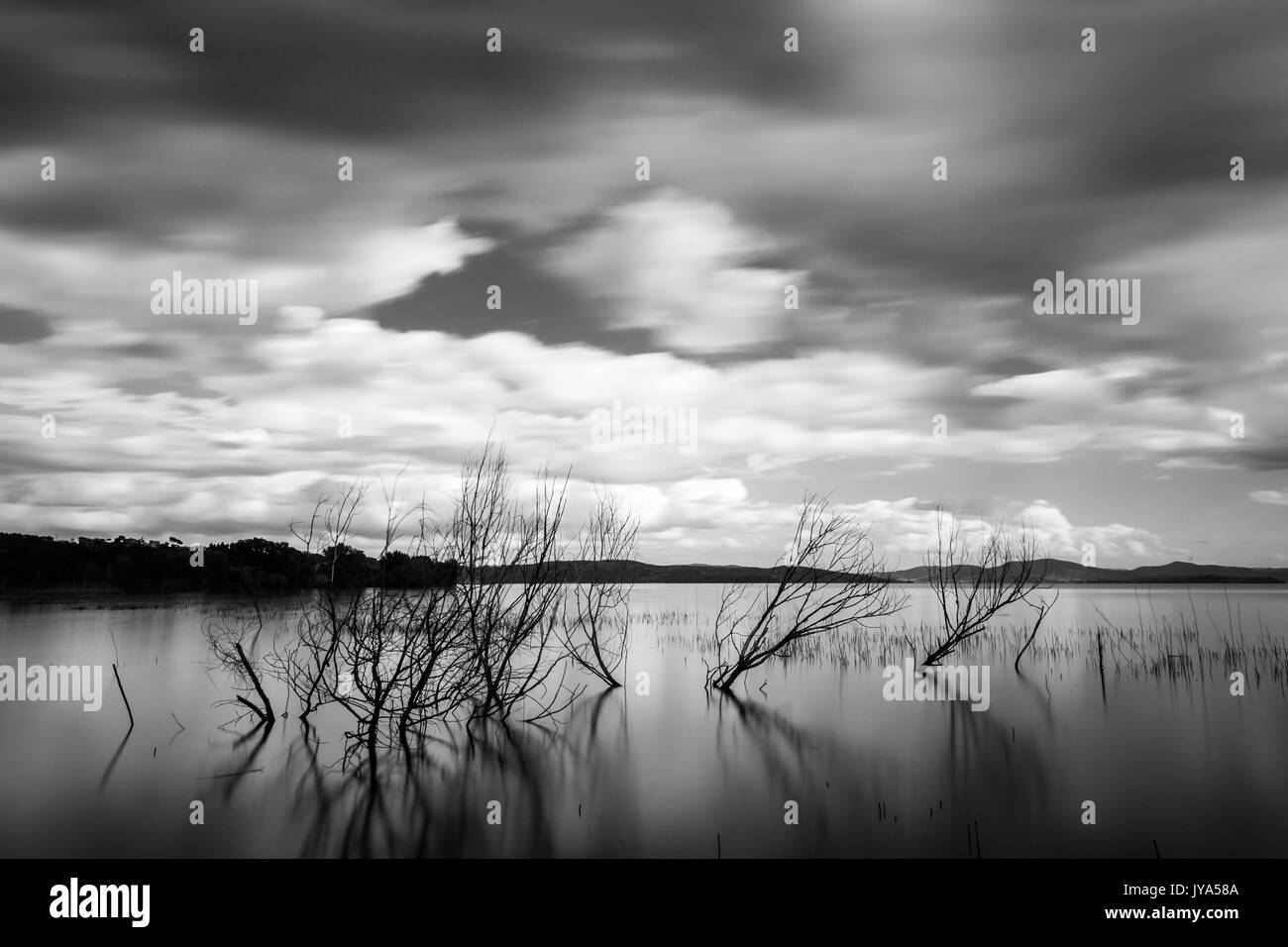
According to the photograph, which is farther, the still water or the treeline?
the treeline

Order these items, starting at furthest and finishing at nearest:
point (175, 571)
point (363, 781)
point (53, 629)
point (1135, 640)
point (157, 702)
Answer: point (175, 571) → point (53, 629) → point (1135, 640) → point (157, 702) → point (363, 781)

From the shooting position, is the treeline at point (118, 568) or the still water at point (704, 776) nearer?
the still water at point (704, 776)

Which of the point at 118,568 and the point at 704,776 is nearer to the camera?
the point at 704,776

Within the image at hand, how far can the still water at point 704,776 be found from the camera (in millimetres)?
9125

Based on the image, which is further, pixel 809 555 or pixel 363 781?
pixel 809 555

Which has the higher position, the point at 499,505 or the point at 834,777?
the point at 499,505

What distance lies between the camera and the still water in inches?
359

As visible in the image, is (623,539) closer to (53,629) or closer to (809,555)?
(809,555)

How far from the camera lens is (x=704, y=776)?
11.6m

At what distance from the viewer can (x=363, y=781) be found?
10.6 metres
